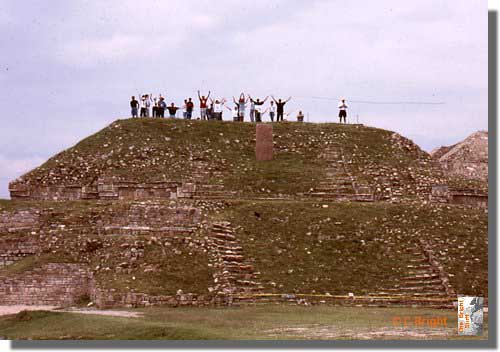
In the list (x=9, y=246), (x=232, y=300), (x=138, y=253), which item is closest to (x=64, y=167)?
(x=9, y=246)

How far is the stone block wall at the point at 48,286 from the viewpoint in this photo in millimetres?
32938

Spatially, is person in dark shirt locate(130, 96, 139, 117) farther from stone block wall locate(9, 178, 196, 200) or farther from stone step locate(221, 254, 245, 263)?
stone step locate(221, 254, 245, 263)

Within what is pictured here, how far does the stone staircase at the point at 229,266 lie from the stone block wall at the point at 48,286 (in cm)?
446

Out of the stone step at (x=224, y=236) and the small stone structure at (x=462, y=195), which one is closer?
the stone step at (x=224, y=236)

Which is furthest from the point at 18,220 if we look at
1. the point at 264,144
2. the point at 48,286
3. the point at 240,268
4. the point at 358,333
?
the point at 358,333

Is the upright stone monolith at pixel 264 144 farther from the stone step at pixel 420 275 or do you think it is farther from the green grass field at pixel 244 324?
the green grass field at pixel 244 324

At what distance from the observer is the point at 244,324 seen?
2600 cm

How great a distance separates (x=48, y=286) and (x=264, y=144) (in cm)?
1626

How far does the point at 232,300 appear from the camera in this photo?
1216 inches

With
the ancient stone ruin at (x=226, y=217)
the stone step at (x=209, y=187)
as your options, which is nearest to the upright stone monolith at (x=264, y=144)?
the ancient stone ruin at (x=226, y=217)

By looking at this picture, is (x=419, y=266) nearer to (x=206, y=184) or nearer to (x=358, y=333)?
(x=358, y=333)

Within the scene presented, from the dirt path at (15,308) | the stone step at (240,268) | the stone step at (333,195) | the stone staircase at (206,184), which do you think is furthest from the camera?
the stone step at (333,195)
